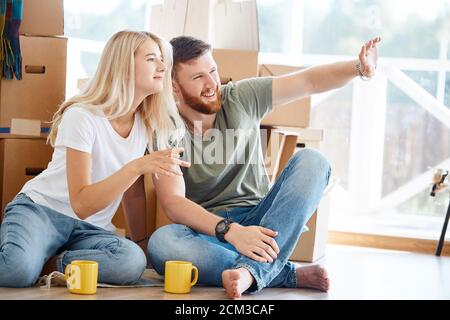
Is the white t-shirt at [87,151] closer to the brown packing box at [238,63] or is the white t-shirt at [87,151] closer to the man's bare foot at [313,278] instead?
the man's bare foot at [313,278]

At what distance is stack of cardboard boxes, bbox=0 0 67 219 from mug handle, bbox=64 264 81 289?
860 millimetres

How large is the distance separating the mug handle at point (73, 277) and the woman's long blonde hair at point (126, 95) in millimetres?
419

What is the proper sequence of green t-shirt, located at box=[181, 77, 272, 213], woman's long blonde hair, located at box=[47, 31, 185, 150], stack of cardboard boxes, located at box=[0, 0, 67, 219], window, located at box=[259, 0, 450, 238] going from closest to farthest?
1. woman's long blonde hair, located at box=[47, 31, 185, 150]
2. green t-shirt, located at box=[181, 77, 272, 213]
3. stack of cardboard boxes, located at box=[0, 0, 67, 219]
4. window, located at box=[259, 0, 450, 238]

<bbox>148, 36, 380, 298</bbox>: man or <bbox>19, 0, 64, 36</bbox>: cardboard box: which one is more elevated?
<bbox>19, 0, 64, 36</bbox>: cardboard box

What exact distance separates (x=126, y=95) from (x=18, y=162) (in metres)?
0.76

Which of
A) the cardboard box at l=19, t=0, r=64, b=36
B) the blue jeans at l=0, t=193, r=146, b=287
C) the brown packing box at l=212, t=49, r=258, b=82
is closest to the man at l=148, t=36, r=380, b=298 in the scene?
the blue jeans at l=0, t=193, r=146, b=287

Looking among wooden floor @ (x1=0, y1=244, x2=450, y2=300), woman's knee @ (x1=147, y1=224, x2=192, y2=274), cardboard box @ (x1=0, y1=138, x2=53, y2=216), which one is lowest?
wooden floor @ (x1=0, y1=244, x2=450, y2=300)

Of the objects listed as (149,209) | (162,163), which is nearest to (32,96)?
(149,209)

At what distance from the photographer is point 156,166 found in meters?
1.94

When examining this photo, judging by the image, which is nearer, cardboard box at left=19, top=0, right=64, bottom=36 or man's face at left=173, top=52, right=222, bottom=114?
man's face at left=173, top=52, right=222, bottom=114

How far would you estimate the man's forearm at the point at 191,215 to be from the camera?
6.82 feet

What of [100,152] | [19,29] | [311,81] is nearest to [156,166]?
[100,152]

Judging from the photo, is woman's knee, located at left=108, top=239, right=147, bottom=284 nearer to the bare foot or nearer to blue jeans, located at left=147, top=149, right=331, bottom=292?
blue jeans, located at left=147, top=149, right=331, bottom=292

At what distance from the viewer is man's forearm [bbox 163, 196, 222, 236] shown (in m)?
2.08
